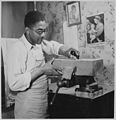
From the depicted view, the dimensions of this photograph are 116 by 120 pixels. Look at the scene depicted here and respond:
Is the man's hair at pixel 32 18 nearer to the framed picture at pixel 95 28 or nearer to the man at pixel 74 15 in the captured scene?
the man at pixel 74 15

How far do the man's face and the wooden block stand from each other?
200mm

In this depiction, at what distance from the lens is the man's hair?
136cm

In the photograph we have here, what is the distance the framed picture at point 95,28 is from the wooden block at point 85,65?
13 cm

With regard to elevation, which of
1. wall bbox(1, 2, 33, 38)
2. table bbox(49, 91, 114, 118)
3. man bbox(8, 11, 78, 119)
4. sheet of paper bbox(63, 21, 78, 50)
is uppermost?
wall bbox(1, 2, 33, 38)

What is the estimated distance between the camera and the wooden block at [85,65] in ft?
4.33

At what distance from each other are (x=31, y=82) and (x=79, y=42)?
1.31 feet

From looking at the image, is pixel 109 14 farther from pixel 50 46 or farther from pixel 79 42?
pixel 50 46

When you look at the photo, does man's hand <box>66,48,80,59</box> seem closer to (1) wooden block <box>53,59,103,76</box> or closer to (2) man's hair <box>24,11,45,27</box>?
(1) wooden block <box>53,59,103,76</box>

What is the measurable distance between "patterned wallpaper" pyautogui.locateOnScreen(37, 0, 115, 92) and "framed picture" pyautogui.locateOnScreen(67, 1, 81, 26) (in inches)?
1.0

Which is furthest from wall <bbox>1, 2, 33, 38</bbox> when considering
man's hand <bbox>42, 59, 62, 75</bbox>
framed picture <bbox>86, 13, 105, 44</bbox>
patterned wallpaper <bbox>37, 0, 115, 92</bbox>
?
framed picture <bbox>86, 13, 105, 44</bbox>

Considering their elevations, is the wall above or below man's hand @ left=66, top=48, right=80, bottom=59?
above

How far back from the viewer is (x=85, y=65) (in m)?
1.33

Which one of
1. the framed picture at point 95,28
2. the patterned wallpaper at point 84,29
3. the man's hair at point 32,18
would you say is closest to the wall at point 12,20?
the man's hair at point 32,18

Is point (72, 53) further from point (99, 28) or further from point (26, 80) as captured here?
point (26, 80)
